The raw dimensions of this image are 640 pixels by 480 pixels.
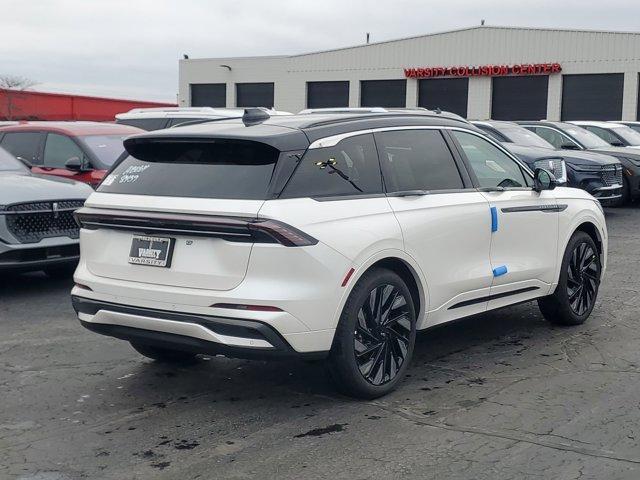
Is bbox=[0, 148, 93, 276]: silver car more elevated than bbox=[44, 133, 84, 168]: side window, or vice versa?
bbox=[44, 133, 84, 168]: side window

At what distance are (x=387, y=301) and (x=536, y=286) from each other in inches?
77.5

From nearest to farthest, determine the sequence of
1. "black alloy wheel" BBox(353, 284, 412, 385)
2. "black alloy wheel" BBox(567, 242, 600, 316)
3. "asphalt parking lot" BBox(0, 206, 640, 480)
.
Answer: "asphalt parking lot" BBox(0, 206, 640, 480) < "black alloy wheel" BBox(353, 284, 412, 385) < "black alloy wheel" BBox(567, 242, 600, 316)

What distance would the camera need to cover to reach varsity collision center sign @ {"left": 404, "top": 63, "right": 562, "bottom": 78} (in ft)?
137

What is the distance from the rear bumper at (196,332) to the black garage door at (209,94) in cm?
4785

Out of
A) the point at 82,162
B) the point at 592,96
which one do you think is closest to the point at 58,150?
the point at 82,162

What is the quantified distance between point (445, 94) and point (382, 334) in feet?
133

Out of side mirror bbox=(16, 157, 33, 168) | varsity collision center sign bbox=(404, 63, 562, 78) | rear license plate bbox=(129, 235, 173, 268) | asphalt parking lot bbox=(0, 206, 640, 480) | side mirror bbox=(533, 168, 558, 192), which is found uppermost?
varsity collision center sign bbox=(404, 63, 562, 78)

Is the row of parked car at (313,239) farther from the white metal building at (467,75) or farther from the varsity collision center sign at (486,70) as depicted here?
the varsity collision center sign at (486,70)

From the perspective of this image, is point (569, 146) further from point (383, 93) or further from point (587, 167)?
point (383, 93)

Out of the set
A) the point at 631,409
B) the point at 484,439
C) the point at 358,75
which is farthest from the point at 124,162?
the point at 358,75

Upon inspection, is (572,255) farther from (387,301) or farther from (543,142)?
(543,142)

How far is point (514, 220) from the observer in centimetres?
694

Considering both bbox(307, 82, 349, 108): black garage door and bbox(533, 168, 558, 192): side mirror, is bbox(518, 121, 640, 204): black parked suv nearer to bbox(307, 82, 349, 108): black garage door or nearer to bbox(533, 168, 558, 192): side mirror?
bbox(533, 168, 558, 192): side mirror

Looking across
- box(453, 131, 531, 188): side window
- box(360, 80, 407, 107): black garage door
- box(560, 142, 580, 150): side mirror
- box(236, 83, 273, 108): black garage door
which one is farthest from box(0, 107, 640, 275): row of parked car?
box(236, 83, 273, 108): black garage door
